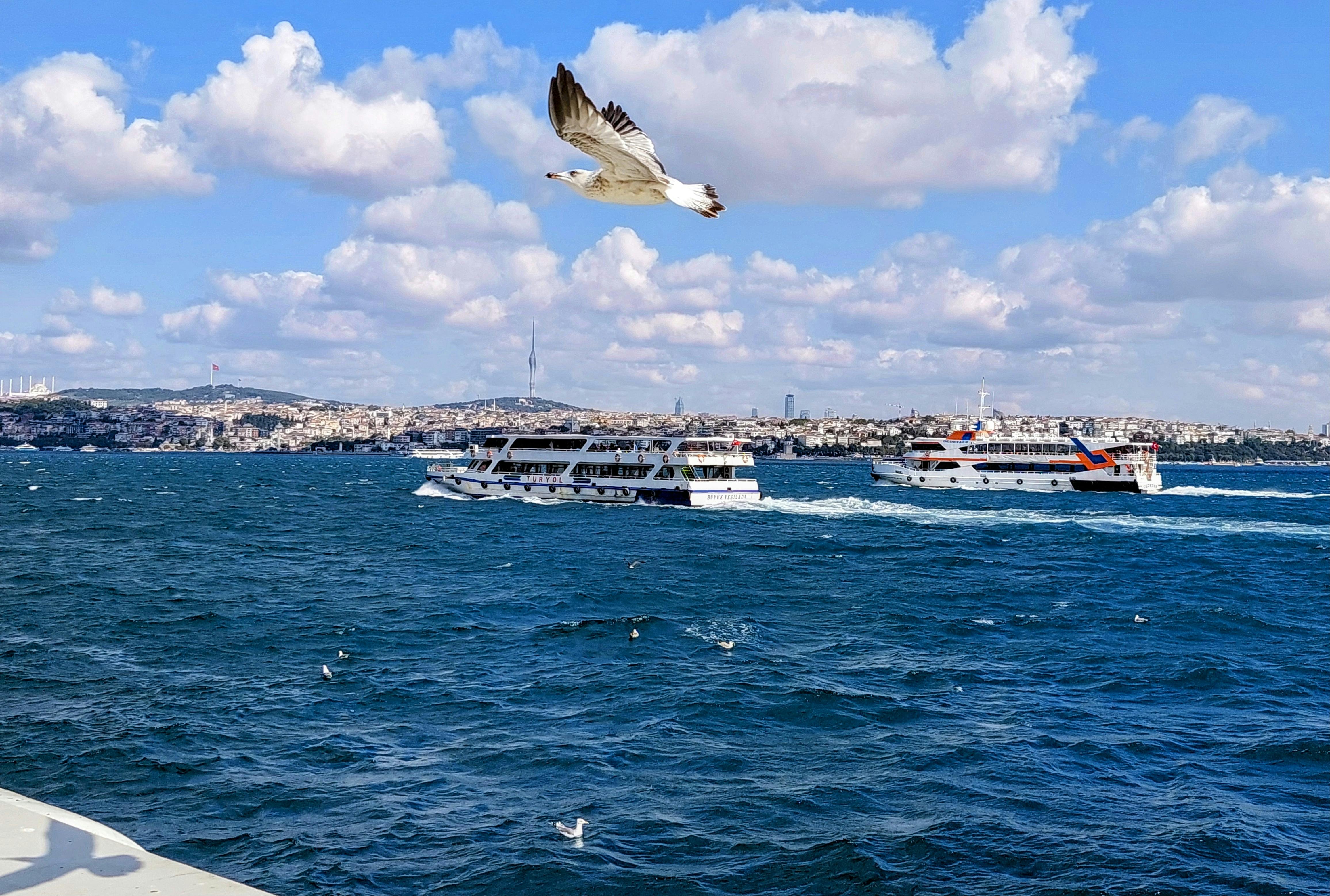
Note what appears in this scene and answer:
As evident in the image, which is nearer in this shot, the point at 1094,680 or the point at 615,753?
the point at 615,753

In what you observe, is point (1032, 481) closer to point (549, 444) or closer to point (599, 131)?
point (549, 444)

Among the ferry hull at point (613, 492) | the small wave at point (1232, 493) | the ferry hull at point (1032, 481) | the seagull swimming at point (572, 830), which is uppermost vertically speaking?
the ferry hull at point (1032, 481)

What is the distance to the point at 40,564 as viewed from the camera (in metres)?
35.0

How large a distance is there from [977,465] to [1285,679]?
239 feet

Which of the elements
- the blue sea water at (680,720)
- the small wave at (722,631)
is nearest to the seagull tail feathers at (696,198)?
the blue sea water at (680,720)

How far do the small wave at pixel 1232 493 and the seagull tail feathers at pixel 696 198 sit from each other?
90670 millimetres

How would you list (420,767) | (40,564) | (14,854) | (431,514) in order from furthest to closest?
(431,514) < (40,564) < (420,767) < (14,854)

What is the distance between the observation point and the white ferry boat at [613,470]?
63281mm

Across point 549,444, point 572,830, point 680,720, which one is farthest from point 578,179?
point 549,444

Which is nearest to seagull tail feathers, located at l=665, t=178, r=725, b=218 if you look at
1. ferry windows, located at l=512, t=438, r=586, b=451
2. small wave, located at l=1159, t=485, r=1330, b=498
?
ferry windows, located at l=512, t=438, r=586, b=451

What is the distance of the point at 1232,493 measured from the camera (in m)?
98.8

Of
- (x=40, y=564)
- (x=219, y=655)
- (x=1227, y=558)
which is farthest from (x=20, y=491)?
(x=1227, y=558)

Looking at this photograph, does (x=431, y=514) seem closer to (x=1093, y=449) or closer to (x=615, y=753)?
(x=615, y=753)

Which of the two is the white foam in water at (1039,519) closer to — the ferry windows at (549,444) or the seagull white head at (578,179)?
the ferry windows at (549,444)
